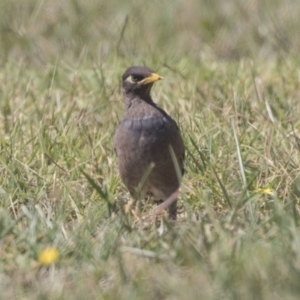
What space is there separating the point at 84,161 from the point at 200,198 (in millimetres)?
917

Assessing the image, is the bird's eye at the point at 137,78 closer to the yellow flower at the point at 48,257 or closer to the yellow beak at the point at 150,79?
the yellow beak at the point at 150,79

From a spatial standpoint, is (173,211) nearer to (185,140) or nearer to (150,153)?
(150,153)

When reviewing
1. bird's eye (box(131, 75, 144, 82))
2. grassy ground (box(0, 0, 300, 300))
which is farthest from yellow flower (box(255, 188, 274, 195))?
bird's eye (box(131, 75, 144, 82))

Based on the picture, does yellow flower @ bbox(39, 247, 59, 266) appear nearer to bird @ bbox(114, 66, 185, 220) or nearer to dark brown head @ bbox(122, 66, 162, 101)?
bird @ bbox(114, 66, 185, 220)

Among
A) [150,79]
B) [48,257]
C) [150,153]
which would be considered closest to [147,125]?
[150,153]

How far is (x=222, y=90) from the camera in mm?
7355

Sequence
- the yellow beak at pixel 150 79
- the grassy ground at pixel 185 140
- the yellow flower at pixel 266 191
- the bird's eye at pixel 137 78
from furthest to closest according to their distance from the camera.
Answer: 1. the bird's eye at pixel 137 78
2. the yellow beak at pixel 150 79
3. the yellow flower at pixel 266 191
4. the grassy ground at pixel 185 140

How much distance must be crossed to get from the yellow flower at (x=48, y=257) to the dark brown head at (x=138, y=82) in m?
1.87

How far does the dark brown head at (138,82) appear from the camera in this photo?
20.8 ft

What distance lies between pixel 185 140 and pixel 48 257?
6.89ft

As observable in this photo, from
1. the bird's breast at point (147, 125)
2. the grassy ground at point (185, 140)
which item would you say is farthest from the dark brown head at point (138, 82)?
the grassy ground at point (185, 140)

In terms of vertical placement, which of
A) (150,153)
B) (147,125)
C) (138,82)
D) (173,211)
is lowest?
(173,211)

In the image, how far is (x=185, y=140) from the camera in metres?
6.56

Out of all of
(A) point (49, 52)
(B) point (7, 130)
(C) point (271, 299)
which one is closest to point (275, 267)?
(C) point (271, 299)
